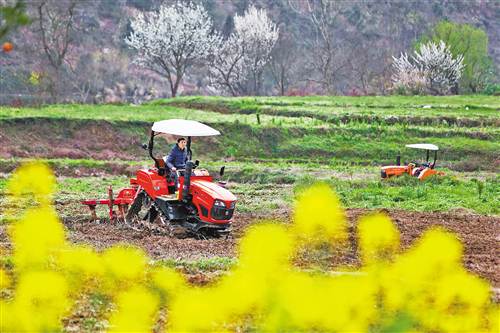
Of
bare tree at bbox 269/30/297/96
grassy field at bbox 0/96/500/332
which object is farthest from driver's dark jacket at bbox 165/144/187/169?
bare tree at bbox 269/30/297/96

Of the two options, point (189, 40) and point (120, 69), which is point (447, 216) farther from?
point (120, 69)

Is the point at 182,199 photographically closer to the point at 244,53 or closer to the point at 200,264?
the point at 200,264

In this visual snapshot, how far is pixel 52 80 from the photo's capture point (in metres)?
56.8

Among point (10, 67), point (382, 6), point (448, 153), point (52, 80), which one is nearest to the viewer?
point (448, 153)

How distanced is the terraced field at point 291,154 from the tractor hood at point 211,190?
0.75 meters

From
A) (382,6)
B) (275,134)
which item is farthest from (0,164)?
(382,6)

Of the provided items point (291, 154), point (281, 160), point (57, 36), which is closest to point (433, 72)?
point (57, 36)

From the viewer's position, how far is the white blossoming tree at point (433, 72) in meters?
58.4

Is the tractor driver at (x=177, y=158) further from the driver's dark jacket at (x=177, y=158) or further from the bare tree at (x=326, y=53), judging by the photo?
the bare tree at (x=326, y=53)

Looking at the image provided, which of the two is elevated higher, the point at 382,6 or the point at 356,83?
the point at 382,6

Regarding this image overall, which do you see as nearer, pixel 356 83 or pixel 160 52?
pixel 160 52

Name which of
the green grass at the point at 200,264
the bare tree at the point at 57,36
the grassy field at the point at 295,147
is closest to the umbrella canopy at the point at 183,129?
the green grass at the point at 200,264

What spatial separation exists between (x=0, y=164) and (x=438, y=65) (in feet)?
125

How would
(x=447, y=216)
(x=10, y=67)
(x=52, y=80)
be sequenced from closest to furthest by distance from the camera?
(x=447, y=216) → (x=52, y=80) → (x=10, y=67)
